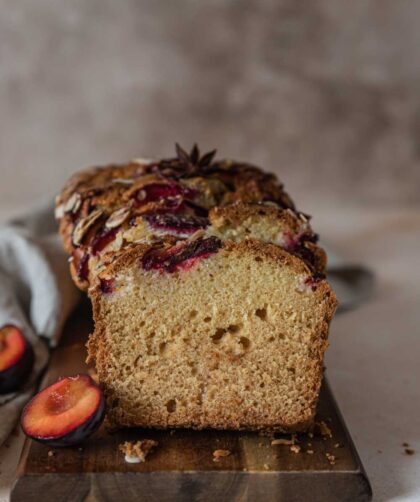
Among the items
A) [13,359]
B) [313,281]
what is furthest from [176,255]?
[13,359]

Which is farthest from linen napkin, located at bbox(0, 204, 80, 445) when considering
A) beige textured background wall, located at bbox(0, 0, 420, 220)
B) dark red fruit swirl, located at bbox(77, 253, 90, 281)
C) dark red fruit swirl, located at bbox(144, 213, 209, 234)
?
beige textured background wall, located at bbox(0, 0, 420, 220)

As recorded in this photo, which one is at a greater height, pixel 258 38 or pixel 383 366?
pixel 258 38

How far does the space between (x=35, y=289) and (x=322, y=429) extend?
4.65 ft

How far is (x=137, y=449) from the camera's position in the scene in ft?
8.16

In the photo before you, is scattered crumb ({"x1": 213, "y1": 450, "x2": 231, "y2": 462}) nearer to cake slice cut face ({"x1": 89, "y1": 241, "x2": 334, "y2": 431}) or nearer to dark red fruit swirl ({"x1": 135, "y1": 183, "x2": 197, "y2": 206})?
cake slice cut face ({"x1": 89, "y1": 241, "x2": 334, "y2": 431})

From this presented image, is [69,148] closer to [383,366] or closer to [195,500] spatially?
[383,366]

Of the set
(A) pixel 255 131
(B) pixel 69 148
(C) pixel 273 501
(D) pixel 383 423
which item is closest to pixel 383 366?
(D) pixel 383 423

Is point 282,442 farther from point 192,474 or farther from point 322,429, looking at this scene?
point 192,474

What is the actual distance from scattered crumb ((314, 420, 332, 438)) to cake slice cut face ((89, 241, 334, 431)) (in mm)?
52

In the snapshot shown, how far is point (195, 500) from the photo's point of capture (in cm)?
243

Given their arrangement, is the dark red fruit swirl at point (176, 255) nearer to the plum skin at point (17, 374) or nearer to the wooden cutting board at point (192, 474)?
the wooden cutting board at point (192, 474)

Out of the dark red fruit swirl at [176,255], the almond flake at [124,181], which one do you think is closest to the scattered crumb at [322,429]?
the dark red fruit swirl at [176,255]

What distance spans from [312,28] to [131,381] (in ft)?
12.3

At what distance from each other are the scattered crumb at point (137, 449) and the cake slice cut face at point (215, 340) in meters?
0.12
